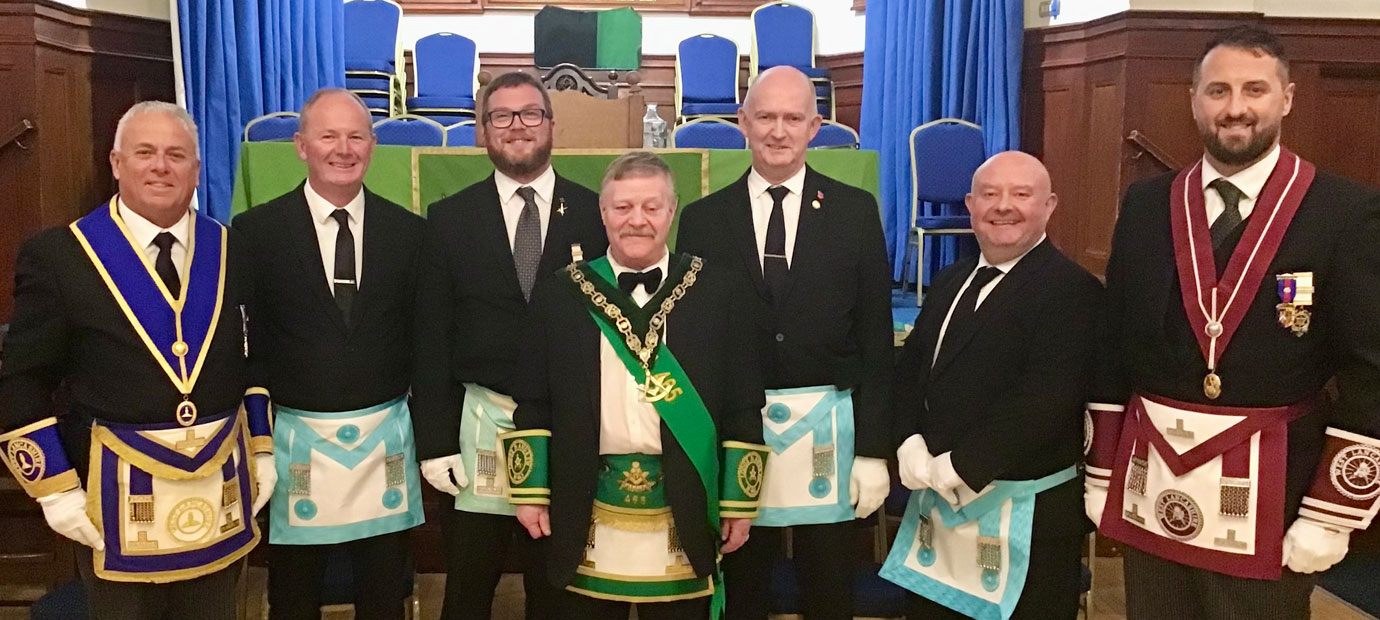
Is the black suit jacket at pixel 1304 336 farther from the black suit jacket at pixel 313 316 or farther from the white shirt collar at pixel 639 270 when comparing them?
the black suit jacket at pixel 313 316

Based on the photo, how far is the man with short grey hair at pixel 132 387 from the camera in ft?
6.48

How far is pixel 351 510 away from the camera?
232cm

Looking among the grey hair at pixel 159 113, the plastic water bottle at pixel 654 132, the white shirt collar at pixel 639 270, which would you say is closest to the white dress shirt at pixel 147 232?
the grey hair at pixel 159 113

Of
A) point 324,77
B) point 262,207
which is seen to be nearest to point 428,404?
point 262,207

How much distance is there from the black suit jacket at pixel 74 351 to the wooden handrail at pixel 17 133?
3.37 m

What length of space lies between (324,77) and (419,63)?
1.02 metres

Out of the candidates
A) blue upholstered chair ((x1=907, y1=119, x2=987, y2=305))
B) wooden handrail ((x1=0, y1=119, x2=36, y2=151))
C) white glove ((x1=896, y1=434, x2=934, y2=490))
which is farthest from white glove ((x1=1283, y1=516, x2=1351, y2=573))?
wooden handrail ((x1=0, y1=119, x2=36, y2=151))

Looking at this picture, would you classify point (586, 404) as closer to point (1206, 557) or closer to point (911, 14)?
point (1206, 557)

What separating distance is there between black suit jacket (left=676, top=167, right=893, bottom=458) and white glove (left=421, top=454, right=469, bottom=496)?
0.71 m

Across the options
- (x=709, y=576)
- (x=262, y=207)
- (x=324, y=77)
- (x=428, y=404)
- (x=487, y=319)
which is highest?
(x=324, y=77)

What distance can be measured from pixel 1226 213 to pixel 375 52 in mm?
7100

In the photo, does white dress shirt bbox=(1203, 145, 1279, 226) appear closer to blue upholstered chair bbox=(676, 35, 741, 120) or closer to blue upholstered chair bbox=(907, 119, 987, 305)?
blue upholstered chair bbox=(907, 119, 987, 305)

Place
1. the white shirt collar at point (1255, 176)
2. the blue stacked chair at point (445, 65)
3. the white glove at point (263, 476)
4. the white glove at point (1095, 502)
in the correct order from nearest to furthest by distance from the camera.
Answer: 1. the white shirt collar at point (1255, 176)
2. the white glove at point (1095, 502)
3. the white glove at point (263, 476)
4. the blue stacked chair at point (445, 65)

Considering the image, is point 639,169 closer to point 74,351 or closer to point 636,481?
point 636,481
